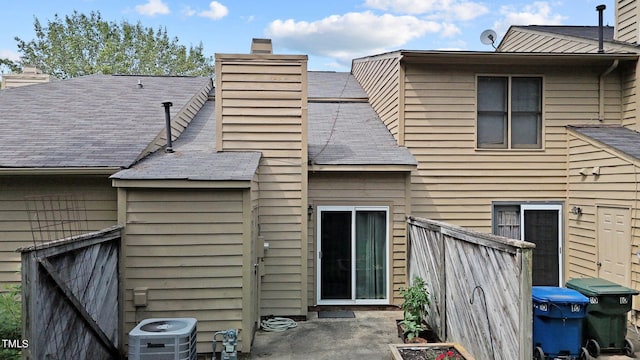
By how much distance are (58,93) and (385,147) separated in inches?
278

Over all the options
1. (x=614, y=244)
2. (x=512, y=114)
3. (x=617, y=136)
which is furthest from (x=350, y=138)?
(x=614, y=244)

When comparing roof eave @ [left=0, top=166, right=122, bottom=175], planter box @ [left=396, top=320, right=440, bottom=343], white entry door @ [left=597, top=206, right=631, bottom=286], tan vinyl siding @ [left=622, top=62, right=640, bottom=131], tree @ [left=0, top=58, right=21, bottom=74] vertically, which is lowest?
planter box @ [left=396, top=320, right=440, bottom=343]

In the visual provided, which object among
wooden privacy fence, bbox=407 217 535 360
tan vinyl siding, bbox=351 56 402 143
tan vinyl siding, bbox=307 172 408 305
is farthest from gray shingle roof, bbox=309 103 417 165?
wooden privacy fence, bbox=407 217 535 360

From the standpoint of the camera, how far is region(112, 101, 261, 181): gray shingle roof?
4922 millimetres

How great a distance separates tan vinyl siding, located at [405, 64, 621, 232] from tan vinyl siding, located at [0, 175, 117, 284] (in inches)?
201

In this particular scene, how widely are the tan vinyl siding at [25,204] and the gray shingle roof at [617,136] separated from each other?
7.63 m

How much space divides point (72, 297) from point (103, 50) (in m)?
23.0

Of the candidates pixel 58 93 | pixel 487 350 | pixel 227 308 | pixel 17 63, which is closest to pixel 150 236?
pixel 227 308

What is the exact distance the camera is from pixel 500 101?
760 centimetres

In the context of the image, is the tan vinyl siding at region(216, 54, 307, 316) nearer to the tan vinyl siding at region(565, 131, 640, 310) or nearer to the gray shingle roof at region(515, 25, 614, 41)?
the tan vinyl siding at region(565, 131, 640, 310)

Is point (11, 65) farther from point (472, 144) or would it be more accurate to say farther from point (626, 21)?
point (626, 21)

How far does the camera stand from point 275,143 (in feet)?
21.3

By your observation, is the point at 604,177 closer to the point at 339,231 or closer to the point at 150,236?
the point at 339,231

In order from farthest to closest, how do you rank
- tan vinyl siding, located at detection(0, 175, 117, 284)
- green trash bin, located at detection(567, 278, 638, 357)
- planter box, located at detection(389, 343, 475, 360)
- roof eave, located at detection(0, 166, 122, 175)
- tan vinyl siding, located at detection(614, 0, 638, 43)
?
tan vinyl siding, located at detection(614, 0, 638, 43), tan vinyl siding, located at detection(0, 175, 117, 284), roof eave, located at detection(0, 166, 122, 175), green trash bin, located at detection(567, 278, 638, 357), planter box, located at detection(389, 343, 475, 360)
